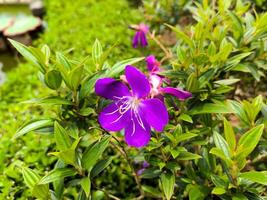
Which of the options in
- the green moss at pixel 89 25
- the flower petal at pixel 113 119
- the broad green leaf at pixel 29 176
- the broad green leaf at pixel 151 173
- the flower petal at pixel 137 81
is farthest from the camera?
the green moss at pixel 89 25

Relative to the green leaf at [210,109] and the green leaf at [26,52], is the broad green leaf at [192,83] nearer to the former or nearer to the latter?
the green leaf at [210,109]

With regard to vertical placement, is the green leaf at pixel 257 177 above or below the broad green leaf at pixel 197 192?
above

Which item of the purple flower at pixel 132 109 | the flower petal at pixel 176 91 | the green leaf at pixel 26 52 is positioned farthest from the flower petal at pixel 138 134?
the green leaf at pixel 26 52

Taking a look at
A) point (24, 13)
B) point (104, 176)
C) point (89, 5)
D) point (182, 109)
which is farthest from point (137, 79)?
point (24, 13)

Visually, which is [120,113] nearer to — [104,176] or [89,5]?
[104,176]

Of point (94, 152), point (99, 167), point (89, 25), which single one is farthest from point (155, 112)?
point (89, 25)

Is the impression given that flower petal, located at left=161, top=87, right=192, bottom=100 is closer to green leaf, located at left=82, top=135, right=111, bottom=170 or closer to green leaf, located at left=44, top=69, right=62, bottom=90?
green leaf, located at left=82, top=135, right=111, bottom=170

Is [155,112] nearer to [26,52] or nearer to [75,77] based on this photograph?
[75,77]
